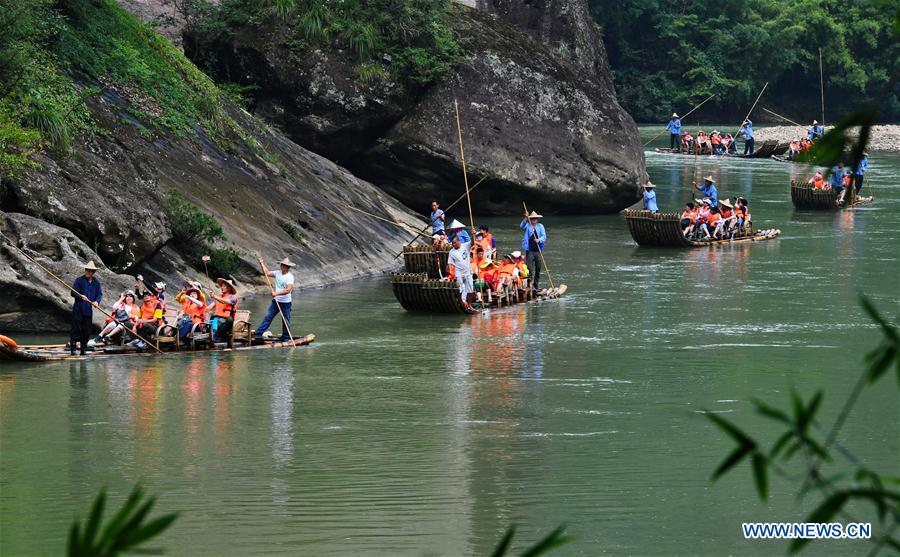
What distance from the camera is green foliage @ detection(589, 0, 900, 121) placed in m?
78.9

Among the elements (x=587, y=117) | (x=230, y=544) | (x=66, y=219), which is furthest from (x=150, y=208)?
(x=587, y=117)

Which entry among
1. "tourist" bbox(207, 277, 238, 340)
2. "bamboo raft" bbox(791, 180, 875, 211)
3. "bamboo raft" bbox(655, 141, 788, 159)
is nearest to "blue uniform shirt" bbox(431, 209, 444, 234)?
"tourist" bbox(207, 277, 238, 340)

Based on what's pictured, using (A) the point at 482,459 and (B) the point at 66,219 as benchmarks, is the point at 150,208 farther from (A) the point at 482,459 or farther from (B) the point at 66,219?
(A) the point at 482,459

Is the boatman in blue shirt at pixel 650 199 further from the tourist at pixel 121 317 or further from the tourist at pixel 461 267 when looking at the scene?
the tourist at pixel 121 317

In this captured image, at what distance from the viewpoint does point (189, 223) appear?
1080 inches

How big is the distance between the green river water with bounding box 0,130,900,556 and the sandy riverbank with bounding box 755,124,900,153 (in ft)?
139

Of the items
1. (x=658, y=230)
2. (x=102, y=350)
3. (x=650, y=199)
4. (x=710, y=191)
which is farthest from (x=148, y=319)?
(x=710, y=191)

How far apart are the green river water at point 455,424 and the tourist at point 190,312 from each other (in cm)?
58

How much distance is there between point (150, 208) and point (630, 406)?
12.0 metres

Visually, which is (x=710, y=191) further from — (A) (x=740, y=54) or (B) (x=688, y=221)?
(A) (x=740, y=54)

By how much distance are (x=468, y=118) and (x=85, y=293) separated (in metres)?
21.1

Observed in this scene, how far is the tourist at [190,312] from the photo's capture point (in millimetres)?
21516

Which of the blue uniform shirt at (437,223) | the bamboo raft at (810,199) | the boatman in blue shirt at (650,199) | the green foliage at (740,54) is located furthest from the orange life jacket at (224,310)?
the green foliage at (740,54)

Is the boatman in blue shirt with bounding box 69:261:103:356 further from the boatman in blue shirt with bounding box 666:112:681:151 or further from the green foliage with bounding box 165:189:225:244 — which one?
the boatman in blue shirt with bounding box 666:112:681:151
